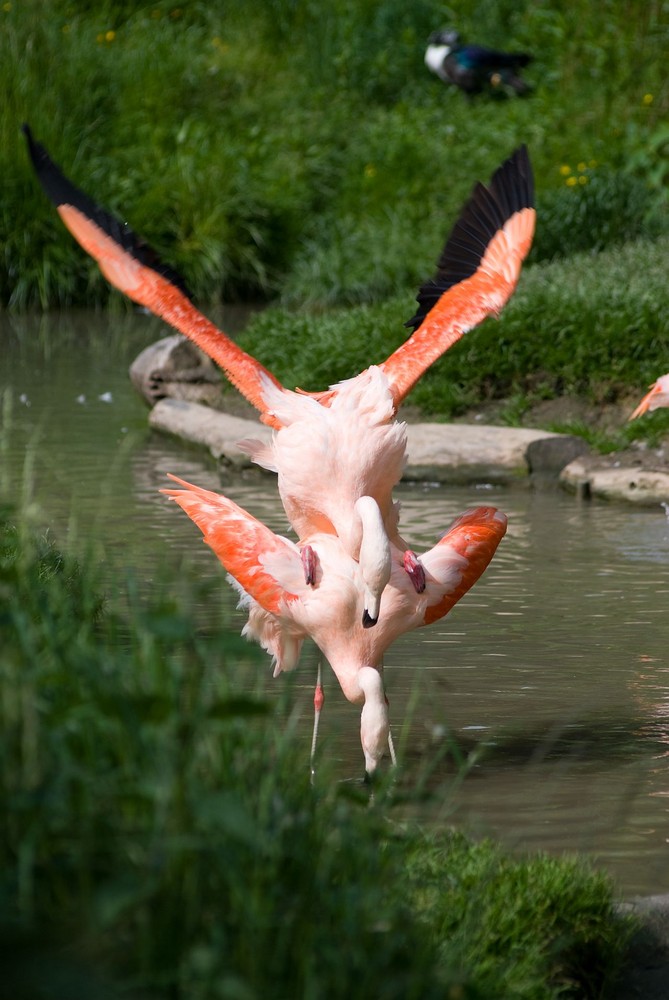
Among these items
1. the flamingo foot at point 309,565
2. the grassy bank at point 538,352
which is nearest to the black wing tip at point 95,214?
the flamingo foot at point 309,565

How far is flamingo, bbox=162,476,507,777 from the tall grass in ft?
27.2

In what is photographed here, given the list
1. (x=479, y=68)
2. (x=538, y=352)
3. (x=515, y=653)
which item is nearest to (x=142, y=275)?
(x=515, y=653)

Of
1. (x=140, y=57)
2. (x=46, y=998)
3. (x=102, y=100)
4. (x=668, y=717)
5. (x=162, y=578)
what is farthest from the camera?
(x=140, y=57)

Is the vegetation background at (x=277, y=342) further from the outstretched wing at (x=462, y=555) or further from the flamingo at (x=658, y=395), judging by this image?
the flamingo at (x=658, y=395)

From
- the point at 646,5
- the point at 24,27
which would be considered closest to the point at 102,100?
the point at 24,27

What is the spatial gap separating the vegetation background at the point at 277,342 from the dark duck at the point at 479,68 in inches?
10.6

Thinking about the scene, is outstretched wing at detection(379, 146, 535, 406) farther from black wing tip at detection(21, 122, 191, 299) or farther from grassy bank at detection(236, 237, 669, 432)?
grassy bank at detection(236, 237, 669, 432)

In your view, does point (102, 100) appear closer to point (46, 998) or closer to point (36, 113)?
point (36, 113)

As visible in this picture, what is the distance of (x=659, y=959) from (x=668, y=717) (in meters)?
1.80

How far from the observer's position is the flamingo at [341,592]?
437 centimetres

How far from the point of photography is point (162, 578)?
9.46 feet

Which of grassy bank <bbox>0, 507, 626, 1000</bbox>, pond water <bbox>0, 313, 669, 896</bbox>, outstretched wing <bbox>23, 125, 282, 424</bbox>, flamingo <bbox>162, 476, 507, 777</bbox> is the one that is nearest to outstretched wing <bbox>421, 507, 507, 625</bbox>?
flamingo <bbox>162, 476, 507, 777</bbox>

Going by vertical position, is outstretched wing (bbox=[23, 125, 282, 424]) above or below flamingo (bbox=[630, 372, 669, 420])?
above

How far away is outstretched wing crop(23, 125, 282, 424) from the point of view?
200 inches
